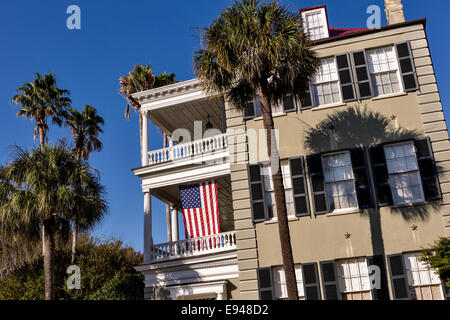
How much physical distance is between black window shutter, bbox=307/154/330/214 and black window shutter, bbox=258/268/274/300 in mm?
2809

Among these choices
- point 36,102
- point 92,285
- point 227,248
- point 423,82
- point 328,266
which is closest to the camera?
→ point 328,266

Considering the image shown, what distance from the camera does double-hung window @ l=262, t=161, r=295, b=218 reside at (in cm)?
1747

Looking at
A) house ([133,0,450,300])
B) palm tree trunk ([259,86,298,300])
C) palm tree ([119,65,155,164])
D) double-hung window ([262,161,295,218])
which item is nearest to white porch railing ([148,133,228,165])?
house ([133,0,450,300])

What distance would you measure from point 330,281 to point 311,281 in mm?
646

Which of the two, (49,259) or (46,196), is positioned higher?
(46,196)

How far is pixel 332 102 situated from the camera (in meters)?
18.3

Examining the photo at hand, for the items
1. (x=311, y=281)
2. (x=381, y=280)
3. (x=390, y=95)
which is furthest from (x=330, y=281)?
(x=390, y=95)

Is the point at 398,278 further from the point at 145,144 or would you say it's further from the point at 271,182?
the point at 145,144

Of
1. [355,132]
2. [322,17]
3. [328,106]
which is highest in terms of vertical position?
[322,17]

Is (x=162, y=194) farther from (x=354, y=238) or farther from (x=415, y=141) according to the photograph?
(x=415, y=141)

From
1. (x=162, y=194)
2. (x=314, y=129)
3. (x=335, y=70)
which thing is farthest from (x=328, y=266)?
(x=162, y=194)

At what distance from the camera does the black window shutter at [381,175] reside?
16.5 meters

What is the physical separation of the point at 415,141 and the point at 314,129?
11.8 ft

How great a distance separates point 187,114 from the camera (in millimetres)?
23297
